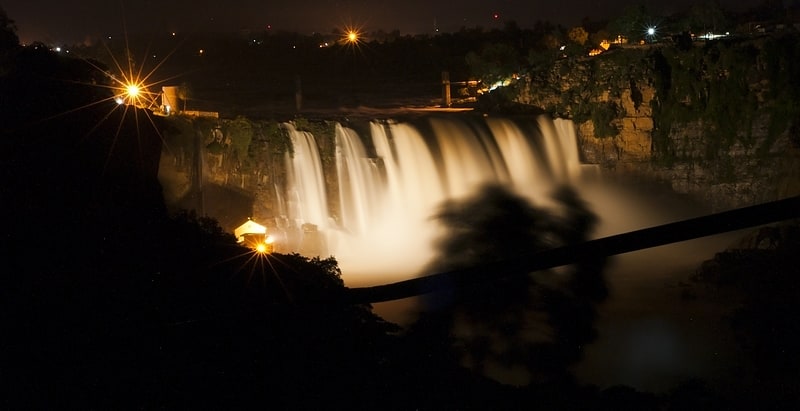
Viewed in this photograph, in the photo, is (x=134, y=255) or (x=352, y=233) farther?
(x=352, y=233)

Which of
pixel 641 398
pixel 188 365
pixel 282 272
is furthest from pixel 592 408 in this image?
pixel 188 365

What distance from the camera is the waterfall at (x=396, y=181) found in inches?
736

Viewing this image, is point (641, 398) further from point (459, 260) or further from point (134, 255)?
point (459, 260)

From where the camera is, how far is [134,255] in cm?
765

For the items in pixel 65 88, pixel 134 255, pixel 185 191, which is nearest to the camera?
pixel 134 255

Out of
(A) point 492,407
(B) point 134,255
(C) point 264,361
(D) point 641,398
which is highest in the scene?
(B) point 134,255

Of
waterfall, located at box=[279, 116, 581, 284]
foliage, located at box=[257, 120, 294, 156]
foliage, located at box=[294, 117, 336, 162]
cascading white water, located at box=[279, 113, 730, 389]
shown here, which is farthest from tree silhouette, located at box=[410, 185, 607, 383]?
foliage, located at box=[257, 120, 294, 156]

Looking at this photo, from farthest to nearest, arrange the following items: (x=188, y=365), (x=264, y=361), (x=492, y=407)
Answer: (x=492, y=407) < (x=264, y=361) < (x=188, y=365)

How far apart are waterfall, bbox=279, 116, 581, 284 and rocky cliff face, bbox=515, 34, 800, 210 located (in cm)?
286

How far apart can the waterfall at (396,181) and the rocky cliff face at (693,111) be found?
2.86 metres

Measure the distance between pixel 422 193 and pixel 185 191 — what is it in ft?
20.7

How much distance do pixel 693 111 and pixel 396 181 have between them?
1008cm

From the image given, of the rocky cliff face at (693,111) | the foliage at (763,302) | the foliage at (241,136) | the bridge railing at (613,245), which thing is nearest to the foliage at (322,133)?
the foliage at (241,136)

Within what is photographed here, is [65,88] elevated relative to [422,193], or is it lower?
elevated
